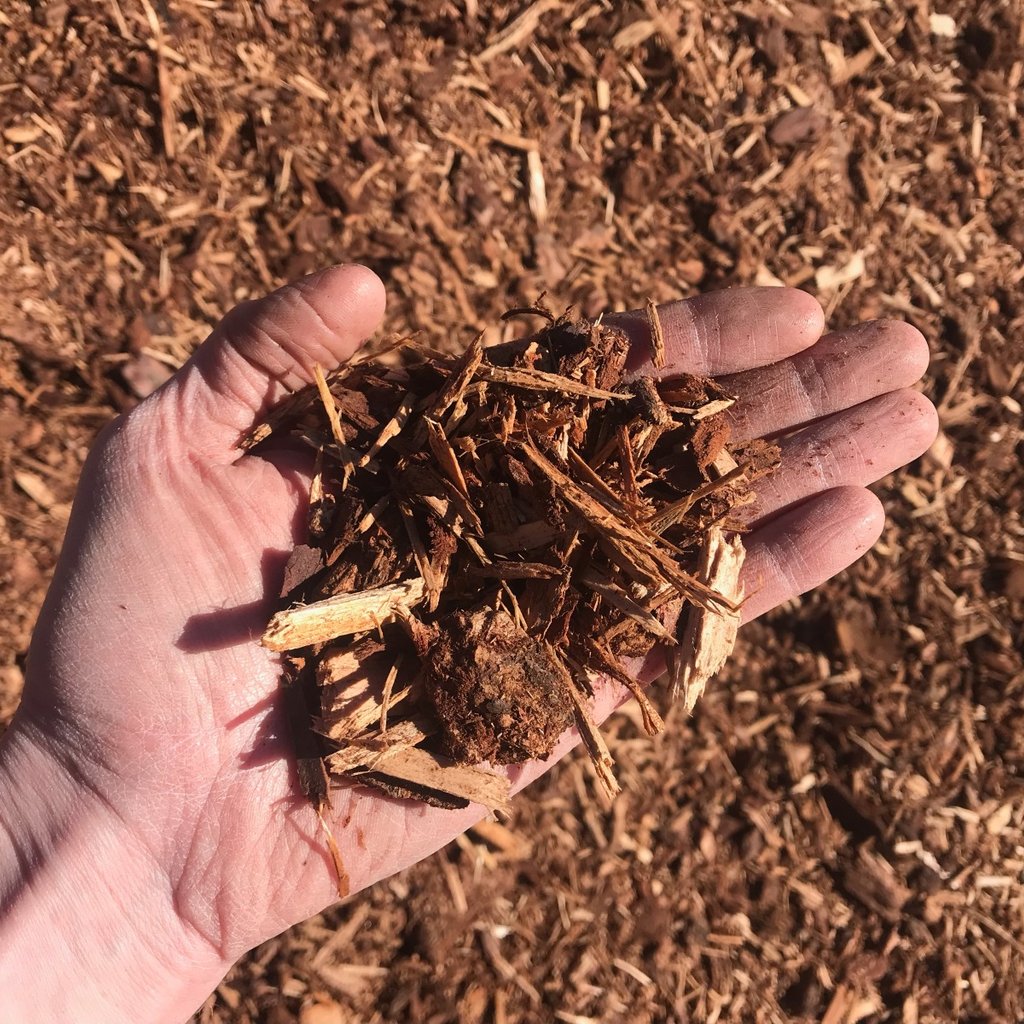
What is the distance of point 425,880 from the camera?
3.97m

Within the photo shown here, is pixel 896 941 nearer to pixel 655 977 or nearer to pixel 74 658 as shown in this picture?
pixel 655 977

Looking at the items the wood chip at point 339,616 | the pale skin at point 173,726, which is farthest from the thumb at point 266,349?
the wood chip at point 339,616

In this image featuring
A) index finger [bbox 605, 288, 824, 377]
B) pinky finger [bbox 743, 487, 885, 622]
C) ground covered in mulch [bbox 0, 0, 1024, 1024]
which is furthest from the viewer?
ground covered in mulch [bbox 0, 0, 1024, 1024]

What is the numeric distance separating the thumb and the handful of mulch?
0.31 feet

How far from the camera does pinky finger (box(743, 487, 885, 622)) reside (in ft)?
11.0

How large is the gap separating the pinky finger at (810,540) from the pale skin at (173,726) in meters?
1.58

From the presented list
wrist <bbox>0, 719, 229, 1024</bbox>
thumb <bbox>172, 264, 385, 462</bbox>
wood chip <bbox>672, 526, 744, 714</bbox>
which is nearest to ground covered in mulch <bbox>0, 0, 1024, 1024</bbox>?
wrist <bbox>0, 719, 229, 1024</bbox>

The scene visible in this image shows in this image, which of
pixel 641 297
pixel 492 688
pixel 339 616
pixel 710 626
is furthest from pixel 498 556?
pixel 641 297

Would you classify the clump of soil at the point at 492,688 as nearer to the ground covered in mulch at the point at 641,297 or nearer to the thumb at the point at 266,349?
the thumb at the point at 266,349

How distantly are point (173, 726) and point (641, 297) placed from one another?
118 inches

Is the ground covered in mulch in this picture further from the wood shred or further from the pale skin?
the wood shred

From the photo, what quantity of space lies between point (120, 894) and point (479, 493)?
170 centimetres

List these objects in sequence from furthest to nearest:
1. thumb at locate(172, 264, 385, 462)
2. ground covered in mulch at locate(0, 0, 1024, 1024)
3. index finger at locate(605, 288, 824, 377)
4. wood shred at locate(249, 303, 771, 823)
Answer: ground covered in mulch at locate(0, 0, 1024, 1024) → index finger at locate(605, 288, 824, 377) → thumb at locate(172, 264, 385, 462) → wood shred at locate(249, 303, 771, 823)

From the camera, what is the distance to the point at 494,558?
289 cm
